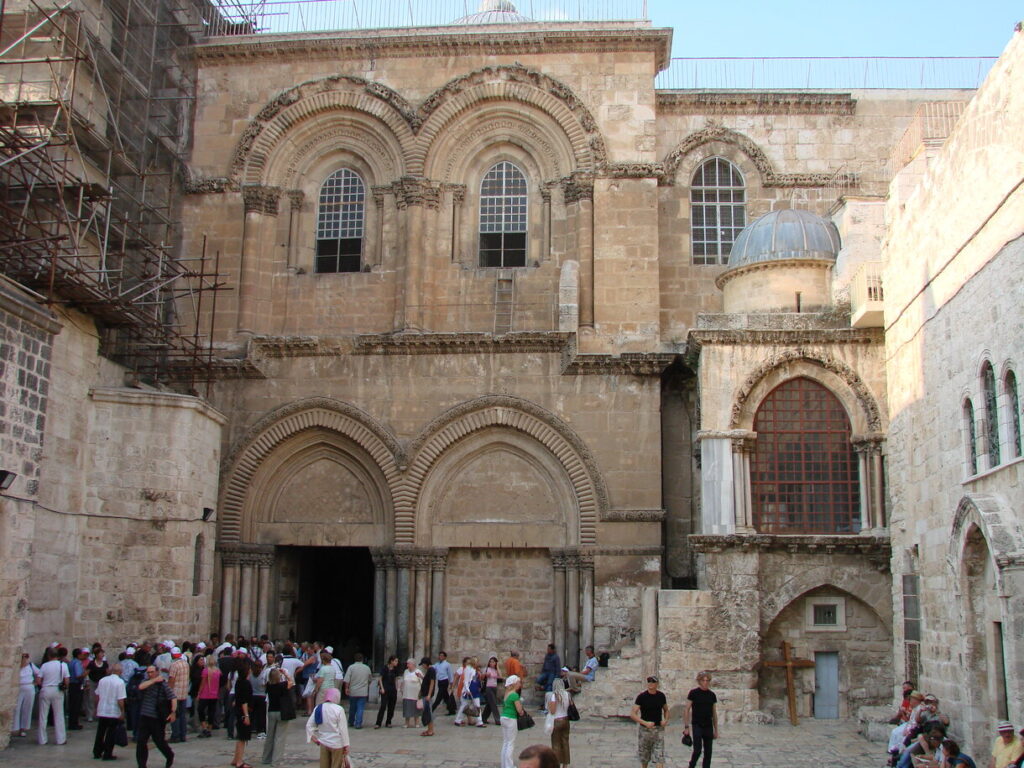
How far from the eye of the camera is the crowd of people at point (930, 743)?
35.9ft

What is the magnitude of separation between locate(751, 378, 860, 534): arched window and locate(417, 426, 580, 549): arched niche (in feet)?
12.8

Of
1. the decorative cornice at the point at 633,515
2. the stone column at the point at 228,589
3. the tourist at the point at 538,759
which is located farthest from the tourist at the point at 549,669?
the tourist at the point at 538,759

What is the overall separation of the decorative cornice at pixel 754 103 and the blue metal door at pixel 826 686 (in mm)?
11347

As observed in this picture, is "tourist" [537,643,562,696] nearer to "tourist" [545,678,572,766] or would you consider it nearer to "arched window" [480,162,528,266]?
"tourist" [545,678,572,766]

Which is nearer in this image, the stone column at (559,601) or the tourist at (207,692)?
the tourist at (207,692)

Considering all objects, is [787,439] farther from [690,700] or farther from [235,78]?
[235,78]

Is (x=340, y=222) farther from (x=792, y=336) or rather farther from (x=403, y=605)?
(x=792, y=336)

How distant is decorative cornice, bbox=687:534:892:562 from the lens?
19.0 m

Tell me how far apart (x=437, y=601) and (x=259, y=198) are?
8.97m

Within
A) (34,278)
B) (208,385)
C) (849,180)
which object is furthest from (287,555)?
(849,180)

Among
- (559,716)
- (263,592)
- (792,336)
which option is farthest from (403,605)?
(559,716)

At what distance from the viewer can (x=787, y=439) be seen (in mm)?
20016

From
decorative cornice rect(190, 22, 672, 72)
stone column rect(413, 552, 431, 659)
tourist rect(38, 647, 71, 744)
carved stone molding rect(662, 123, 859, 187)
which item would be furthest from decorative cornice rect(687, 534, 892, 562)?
decorative cornice rect(190, 22, 672, 72)

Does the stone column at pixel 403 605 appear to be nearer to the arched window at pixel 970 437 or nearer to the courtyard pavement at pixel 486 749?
the courtyard pavement at pixel 486 749
